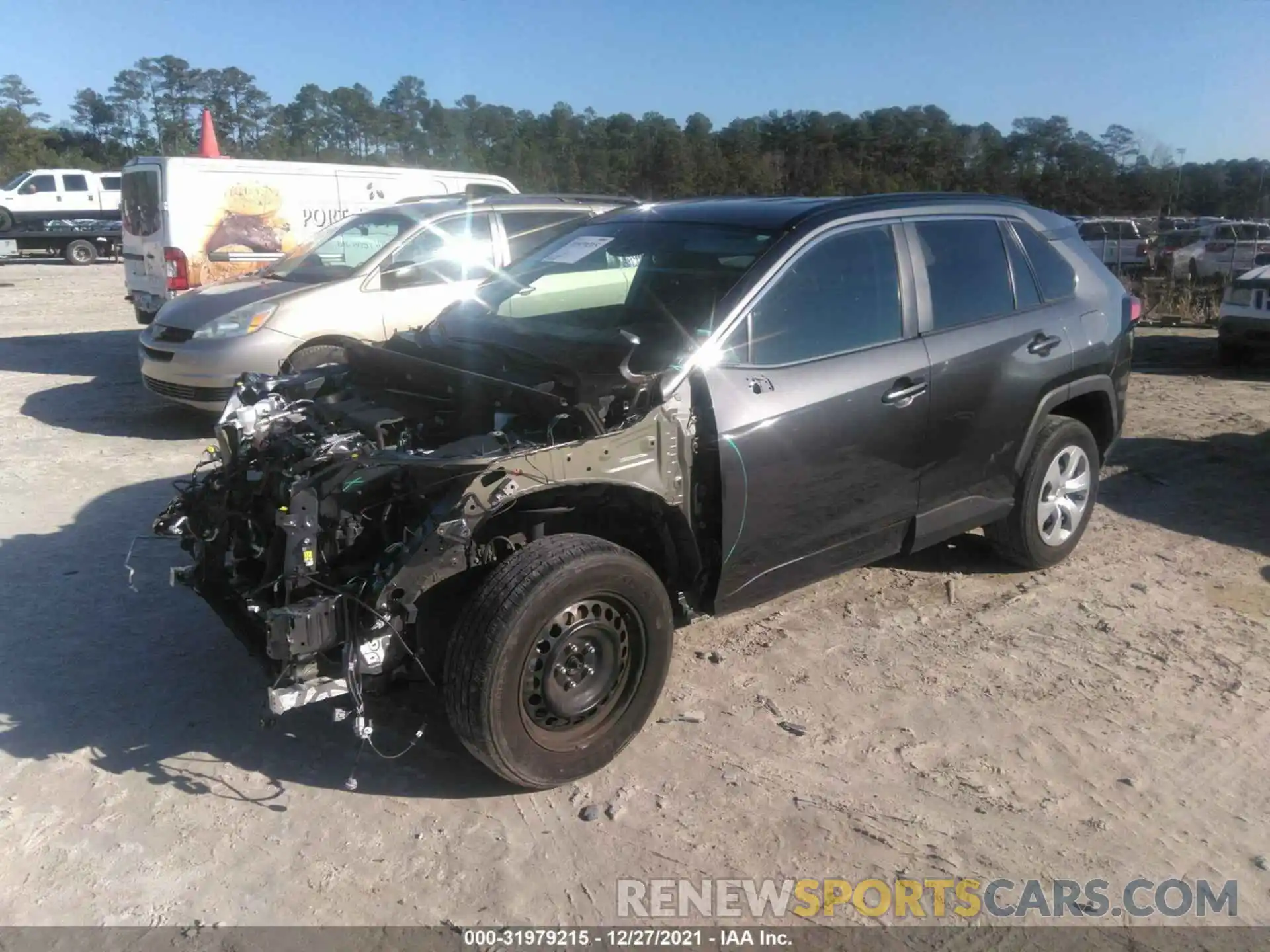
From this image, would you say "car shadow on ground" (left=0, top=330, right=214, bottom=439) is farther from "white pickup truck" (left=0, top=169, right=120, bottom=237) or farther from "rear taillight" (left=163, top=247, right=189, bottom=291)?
"white pickup truck" (left=0, top=169, right=120, bottom=237)

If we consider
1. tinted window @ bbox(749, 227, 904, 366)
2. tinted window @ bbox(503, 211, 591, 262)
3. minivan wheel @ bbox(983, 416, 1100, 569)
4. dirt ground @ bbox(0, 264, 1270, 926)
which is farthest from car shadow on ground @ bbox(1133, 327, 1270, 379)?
tinted window @ bbox(749, 227, 904, 366)

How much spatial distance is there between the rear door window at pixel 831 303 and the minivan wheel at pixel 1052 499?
1.29 meters

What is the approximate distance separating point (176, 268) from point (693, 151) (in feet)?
106

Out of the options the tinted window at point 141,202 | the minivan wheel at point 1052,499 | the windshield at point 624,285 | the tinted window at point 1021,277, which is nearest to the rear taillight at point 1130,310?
the minivan wheel at point 1052,499

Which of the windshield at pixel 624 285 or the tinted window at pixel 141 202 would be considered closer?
the windshield at pixel 624 285

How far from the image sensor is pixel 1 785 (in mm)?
3422

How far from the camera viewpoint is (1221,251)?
2380 centimetres

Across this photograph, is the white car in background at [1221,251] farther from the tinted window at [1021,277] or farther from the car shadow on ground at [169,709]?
the car shadow on ground at [169,709]

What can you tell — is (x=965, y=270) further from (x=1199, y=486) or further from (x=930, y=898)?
(x=1199, y=486)

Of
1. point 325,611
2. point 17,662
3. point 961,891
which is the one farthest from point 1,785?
point 961,891

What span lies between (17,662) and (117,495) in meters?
2.38

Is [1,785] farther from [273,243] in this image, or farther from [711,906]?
[273,243]

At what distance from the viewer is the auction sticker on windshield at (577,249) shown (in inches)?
189

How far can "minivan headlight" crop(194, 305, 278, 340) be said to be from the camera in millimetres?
7898
